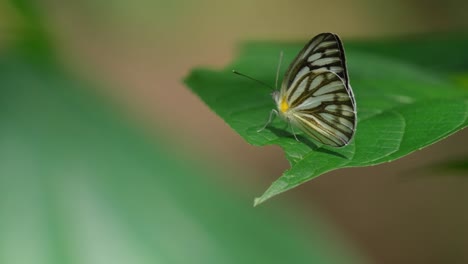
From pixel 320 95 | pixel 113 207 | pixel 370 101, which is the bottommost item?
pixel 370 101

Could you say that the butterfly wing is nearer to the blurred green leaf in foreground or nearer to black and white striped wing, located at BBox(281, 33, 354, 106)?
black and white striped wing, located at BBox(281, 33, 354, 106)

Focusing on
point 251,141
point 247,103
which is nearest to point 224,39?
point 247,103

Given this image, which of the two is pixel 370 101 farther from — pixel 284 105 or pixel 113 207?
pixel 113 207

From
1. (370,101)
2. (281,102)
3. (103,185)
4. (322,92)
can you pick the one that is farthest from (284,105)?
(103,185)

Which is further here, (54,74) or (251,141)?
(251,141)

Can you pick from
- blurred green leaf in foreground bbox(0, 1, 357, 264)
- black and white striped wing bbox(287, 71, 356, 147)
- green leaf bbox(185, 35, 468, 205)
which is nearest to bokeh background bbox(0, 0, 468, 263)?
blurred green leaf in foreground bbox(0, 1, 357, 264)

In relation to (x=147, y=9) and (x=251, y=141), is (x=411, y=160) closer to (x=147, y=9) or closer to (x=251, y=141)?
(x=147, y=9)

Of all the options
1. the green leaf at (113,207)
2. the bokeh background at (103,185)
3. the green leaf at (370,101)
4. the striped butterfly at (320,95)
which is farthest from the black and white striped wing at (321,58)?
the green leaf at (113,207)
